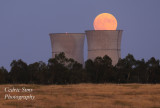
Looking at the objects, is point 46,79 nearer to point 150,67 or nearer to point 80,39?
point 80,39

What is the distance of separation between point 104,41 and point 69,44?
429 centimetres

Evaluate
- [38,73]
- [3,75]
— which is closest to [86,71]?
[38,73]

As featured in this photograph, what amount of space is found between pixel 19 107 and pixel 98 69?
3297 cm

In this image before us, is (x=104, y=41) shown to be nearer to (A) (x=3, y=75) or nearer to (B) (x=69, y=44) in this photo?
(B) (x=69, y=44)

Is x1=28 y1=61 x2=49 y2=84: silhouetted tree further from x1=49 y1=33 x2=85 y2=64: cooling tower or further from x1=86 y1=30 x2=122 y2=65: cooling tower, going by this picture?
x1=86 y1=30 x2=122 y2=65: cooling tower

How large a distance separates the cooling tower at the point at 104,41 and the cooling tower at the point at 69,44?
1971mm

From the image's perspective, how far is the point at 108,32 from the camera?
52.6m

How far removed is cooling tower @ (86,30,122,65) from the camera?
5244 cm

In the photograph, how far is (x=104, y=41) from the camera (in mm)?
52562

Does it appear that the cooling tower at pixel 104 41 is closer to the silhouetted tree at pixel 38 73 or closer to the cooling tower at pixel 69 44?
the cooling tower at pixel 69 44

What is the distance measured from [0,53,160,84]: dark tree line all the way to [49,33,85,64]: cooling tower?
188cm

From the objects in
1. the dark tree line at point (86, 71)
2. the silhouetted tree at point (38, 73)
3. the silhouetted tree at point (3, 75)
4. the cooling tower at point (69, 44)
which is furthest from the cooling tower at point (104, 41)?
the silhouetted tree at point (3, 75)

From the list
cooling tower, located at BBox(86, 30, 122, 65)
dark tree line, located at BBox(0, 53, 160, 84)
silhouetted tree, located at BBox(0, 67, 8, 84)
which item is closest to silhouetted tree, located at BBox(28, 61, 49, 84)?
dark tree line, located at BBox(0, 53, 160, 84)

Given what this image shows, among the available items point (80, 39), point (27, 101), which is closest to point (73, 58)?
point (80, 39)
